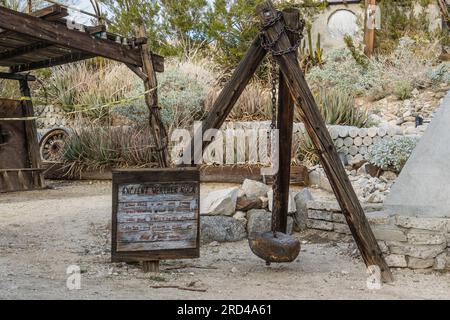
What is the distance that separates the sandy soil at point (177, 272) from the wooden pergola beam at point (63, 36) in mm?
2158

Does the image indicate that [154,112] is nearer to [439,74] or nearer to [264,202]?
[264,202]

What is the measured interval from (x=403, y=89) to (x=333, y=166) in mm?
9205

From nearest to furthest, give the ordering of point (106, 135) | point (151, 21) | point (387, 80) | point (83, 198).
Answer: point (83, 198)
point (106, 135)
point (387, 80)
point (151, 21)

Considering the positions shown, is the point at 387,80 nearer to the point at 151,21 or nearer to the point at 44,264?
the point at 151,21

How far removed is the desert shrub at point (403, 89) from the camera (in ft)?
40.9

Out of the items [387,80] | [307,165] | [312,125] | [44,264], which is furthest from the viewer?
[387,80]

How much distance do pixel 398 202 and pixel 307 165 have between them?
4.06 metres

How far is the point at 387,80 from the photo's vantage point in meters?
13.0

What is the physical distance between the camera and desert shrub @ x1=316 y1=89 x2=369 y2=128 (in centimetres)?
969

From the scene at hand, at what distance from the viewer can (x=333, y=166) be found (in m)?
4.07

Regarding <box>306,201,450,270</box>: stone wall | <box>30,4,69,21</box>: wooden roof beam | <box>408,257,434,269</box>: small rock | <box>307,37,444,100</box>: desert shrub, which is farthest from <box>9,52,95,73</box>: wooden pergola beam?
<box>307,37,444,100</box>: desert shrub

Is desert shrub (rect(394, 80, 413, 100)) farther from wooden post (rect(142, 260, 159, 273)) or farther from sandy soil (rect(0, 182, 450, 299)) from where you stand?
wooden post (rect(142, 260, 159, 273))

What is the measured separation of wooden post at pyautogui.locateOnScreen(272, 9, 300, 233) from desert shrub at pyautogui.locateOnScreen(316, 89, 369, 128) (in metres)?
5.24

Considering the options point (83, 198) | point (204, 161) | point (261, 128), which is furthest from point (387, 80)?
point (83, 198)
